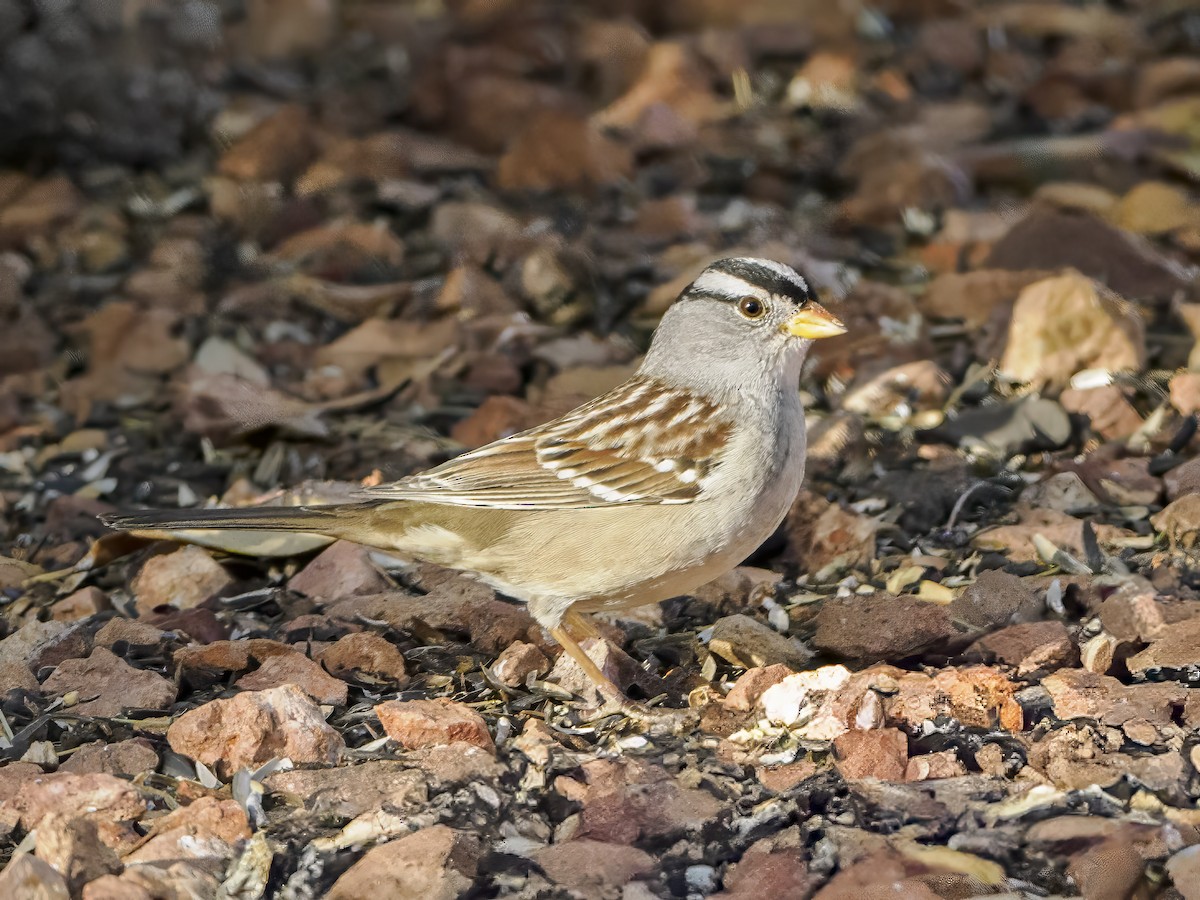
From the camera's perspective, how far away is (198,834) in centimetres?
296

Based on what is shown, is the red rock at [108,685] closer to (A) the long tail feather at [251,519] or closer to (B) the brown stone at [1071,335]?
(A) the long tail feather at [251,519]

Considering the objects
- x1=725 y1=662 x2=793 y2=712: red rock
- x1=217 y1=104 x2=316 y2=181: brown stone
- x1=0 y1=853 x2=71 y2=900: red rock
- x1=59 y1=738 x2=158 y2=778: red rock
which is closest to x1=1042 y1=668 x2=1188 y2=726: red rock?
x1=725 y1=662 x2=793 y2=712: red rock

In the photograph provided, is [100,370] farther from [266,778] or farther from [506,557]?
[266,778]

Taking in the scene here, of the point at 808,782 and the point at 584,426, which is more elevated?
the point at 584,426

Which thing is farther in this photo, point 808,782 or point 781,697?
point 781,697

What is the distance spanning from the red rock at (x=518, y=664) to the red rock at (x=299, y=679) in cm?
34

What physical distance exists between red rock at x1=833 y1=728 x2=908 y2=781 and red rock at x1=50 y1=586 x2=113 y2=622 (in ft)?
6.23

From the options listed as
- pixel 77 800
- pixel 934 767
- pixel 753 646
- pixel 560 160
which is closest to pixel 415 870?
pixel 77 800

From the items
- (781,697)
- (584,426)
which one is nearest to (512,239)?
(584,426)

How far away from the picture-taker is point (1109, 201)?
596cm

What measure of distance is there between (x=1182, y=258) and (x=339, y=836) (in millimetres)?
3861

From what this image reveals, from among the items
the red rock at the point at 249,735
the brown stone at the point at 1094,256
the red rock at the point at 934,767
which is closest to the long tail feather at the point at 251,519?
the red rock at the point at 249,735

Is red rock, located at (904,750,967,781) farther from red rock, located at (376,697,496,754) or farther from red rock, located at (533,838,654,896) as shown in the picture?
red rock, located at (376,697,496,754)

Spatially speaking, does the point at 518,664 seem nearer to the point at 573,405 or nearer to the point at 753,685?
the point at 753,685
